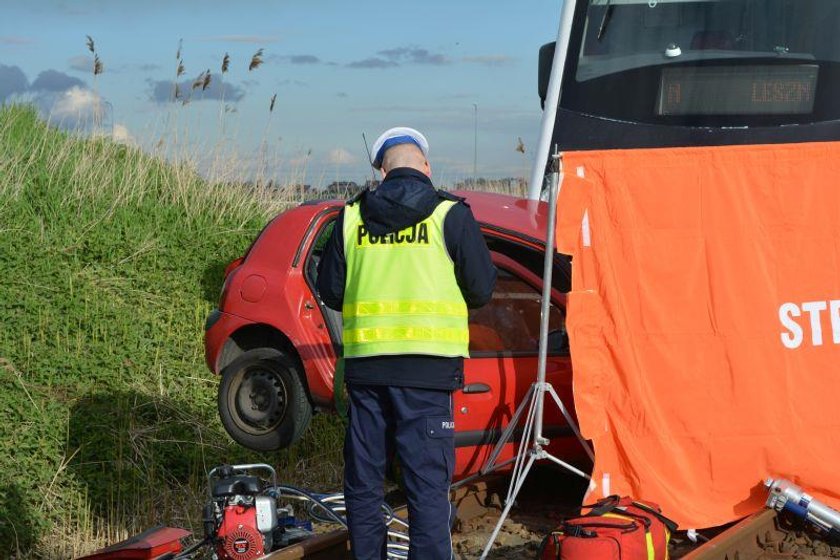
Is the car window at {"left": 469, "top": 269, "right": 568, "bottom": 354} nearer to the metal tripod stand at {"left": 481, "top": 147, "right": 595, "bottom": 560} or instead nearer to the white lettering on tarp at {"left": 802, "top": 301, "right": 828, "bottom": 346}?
the metal tripod stand at {"left": 481, "top": 147, "right": 595, "bottom": 560}

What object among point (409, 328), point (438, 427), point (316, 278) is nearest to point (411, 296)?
point (409, 328)

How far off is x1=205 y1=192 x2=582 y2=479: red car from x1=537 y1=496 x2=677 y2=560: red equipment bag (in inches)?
42.2

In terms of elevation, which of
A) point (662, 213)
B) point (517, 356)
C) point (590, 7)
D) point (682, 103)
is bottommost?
point (517, 356)

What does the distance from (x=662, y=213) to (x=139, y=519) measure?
18.7 feet

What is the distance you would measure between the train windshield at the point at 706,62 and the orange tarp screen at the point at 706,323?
173 cm

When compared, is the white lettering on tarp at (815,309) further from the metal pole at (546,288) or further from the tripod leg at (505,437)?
the tripod leg at (505,437)

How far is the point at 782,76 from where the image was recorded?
824 cm

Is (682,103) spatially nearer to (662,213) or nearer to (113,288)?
(662,213)

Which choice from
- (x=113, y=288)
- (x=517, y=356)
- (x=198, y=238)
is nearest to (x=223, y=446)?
(x=113, y=288)

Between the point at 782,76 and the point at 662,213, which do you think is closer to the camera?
the point at 662,213

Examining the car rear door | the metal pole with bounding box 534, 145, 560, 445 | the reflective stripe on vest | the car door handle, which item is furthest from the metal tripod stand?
the reflective stripe on vest

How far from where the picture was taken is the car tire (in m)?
7.46

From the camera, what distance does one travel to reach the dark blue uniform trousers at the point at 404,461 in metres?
5.08

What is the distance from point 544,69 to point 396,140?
4.24 metres
